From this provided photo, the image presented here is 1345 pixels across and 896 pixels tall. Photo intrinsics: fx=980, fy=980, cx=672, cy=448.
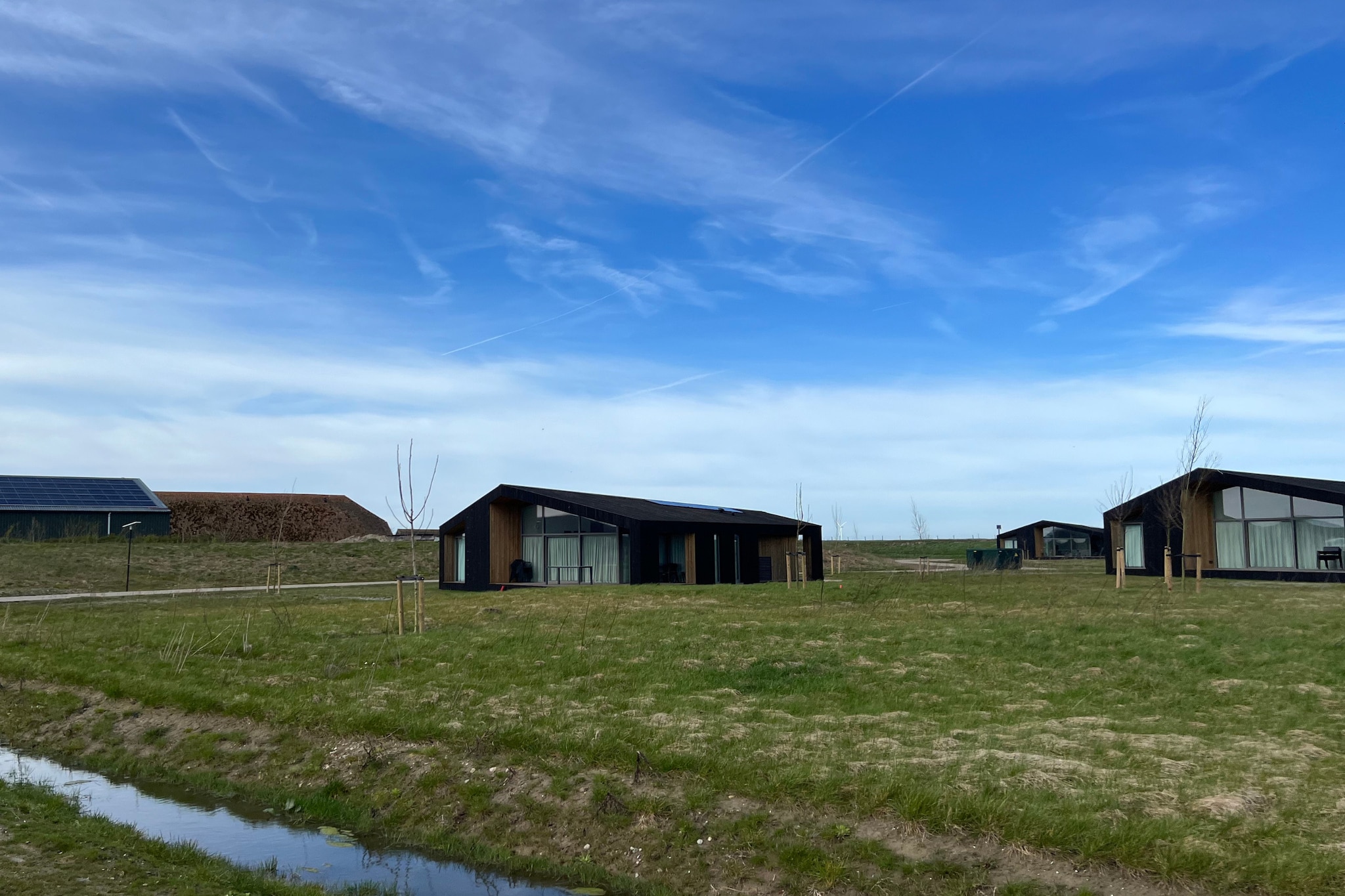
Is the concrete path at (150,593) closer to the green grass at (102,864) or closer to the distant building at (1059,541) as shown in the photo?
the green grass at (102,864)

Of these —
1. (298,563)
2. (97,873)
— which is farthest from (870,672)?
(298,563)

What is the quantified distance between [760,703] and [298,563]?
119 ft

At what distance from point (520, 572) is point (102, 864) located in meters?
26.3

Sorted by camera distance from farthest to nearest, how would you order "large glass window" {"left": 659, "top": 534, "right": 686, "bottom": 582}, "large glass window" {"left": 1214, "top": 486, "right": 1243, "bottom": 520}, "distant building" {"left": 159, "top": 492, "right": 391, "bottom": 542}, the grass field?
"distant building" {"left": 159, "top": 492, "right": 391, "bottom": 542}
"large glass window" {"left": 1214, "top": 486, "right": 1243, "bottom": 520}
"large glass window" {"left": 659, "top": 534, "right": 686, "bottom": 582}
the grass field

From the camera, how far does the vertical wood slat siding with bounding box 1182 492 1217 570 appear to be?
33.3 m

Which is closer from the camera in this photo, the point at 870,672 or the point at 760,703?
the point at 760,703

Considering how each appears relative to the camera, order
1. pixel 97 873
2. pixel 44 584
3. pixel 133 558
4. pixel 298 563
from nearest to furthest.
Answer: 1. pixel 97 873
2. pixel 44 584
3. pixel 133 558
4. pixel 298 563

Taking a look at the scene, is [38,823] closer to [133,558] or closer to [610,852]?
[610,852]

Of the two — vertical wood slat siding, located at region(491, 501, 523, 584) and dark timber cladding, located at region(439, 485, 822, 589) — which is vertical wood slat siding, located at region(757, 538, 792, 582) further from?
vertical wood slat siding, located at region(491, 501, 523, 584)

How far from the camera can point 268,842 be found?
8.09 metres

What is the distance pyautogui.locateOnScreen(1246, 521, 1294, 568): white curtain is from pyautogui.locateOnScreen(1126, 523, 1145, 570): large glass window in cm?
470

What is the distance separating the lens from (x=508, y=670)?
1253 cm

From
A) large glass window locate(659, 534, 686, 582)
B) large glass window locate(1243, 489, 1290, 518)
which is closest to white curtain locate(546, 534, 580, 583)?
large glass window locate(659, 534, 686, 582)

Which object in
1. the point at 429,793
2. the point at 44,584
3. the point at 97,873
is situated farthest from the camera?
the point at 44,584
